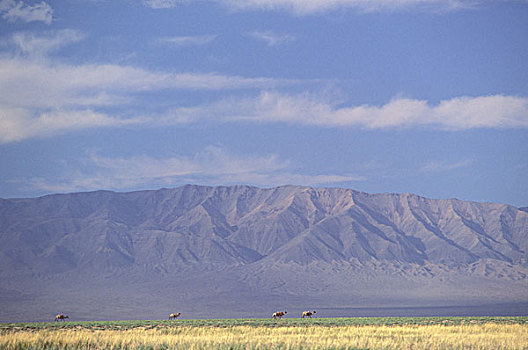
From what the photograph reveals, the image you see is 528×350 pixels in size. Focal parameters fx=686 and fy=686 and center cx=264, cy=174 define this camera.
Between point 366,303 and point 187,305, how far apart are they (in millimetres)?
47008

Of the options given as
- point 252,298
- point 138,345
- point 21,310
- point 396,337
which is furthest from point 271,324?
point 252,298

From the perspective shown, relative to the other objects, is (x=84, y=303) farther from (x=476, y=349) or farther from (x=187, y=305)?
(x=476, y=349)

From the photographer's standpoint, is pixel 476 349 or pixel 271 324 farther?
pixel 271 324

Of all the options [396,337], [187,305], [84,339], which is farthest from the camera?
[187,305]

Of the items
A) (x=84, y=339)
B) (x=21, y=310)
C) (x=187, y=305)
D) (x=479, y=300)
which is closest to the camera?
(x=84, y=339)

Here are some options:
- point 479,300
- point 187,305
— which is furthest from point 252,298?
point 479,300

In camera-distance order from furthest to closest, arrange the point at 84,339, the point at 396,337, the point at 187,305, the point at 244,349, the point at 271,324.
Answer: the point at 187,305 < the point at 271,324 < the point at 396,337 < the point at 84,339 < the point at 244,349

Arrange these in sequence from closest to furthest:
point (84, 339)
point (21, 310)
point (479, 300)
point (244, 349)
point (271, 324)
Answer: point (244, 349)
point (84, 339)
point (271, 324)
point (21, 310)
point (479, 300)

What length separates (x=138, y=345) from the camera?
32.4m

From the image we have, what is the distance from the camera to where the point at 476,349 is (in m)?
31.5

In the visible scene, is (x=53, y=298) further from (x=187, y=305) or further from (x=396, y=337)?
(x=396, y=337)

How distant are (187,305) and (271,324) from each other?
120525mm

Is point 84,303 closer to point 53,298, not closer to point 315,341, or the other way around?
point 53,298

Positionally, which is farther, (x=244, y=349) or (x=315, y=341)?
(x=315, y=341)
